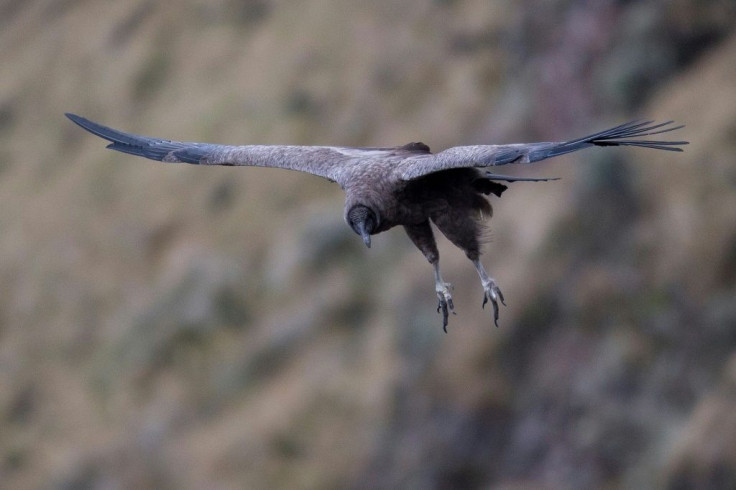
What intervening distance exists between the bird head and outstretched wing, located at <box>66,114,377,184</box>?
0.60 m

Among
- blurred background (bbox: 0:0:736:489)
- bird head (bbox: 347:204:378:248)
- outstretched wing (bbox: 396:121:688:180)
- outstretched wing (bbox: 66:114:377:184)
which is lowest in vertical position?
bird head (bbox: 347:204:378:248)

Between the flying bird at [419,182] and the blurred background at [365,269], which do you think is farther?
the blurred background at [365,269]

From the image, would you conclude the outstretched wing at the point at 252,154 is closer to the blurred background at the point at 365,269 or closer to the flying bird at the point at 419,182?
the flying bird at the point at 419,182

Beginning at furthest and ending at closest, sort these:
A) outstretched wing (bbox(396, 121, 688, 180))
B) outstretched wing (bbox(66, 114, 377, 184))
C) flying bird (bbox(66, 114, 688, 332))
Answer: outstretched wing (bbox(66, 114, 377, 184)) < flying bird (bbox(66, 114, 688, 332)) < outstretched wing (bbox(396, 121, 688, 180))

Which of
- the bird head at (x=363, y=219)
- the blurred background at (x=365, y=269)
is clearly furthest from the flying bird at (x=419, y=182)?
the blurred background at (x=365, y=269)

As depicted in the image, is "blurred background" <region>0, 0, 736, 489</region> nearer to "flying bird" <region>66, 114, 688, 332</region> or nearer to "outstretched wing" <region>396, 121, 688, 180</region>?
"flying bird" <region>66, 114, 688, 332</region>

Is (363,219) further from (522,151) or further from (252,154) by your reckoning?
(252,154)

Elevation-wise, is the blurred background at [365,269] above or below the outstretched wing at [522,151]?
above

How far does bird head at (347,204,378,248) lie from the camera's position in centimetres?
1006

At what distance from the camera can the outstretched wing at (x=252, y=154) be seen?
10961 mm

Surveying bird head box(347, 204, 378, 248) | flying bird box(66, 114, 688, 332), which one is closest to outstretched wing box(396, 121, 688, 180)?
flying bird box(66, 114, 688, 332)

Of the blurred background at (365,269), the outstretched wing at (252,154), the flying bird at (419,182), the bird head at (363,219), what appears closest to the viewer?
the flying bird at (419,182)

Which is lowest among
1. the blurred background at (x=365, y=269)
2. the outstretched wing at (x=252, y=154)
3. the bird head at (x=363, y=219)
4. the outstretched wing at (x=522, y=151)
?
the bird head at (x=363, y=219)

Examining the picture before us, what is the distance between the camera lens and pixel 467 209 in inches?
424
